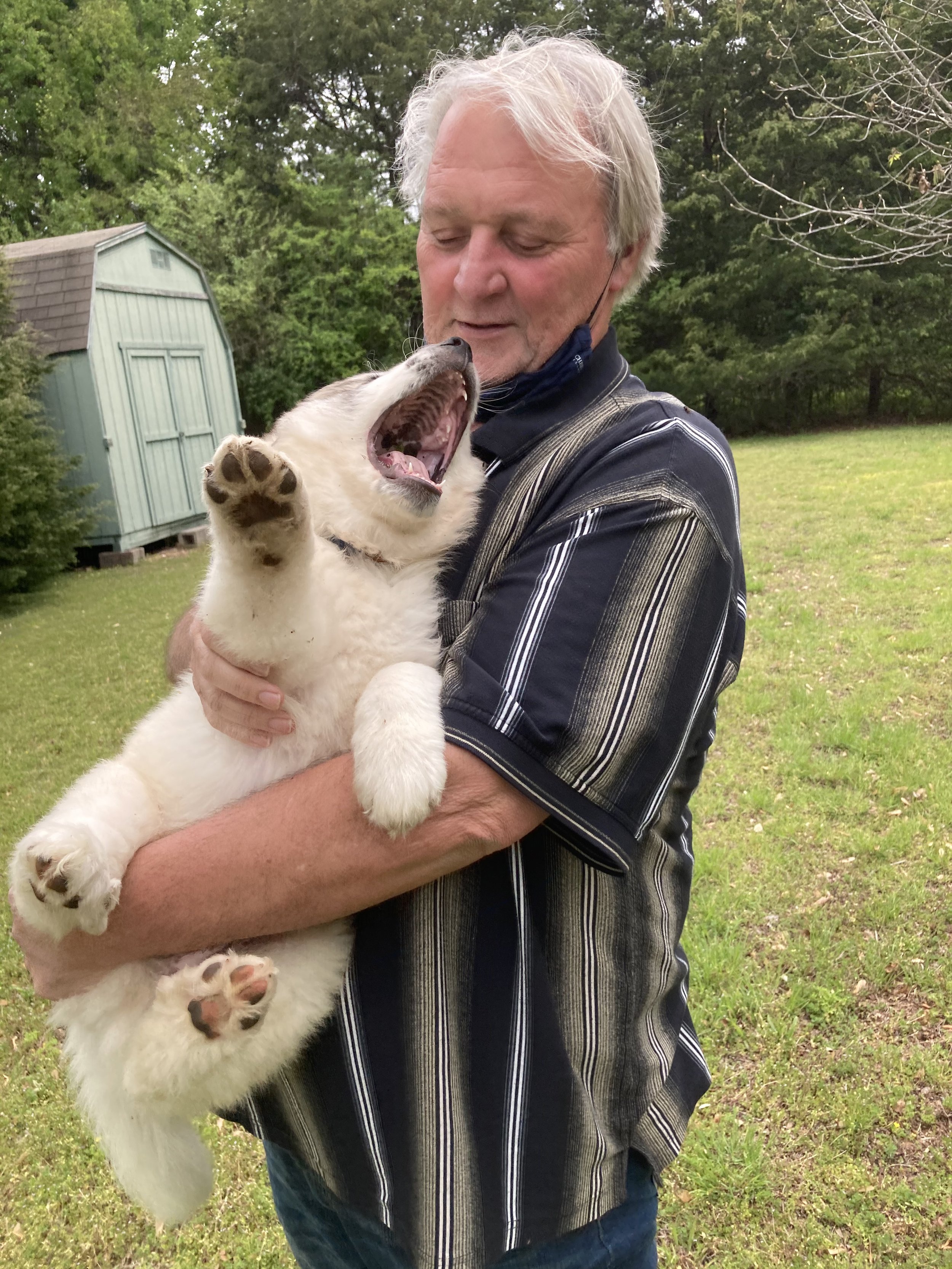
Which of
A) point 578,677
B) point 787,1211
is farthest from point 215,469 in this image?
point 787,1211

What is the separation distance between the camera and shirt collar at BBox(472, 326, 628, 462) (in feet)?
6.18

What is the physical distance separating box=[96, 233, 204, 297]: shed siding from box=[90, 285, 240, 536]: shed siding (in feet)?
0.59

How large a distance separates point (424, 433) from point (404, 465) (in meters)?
0.19

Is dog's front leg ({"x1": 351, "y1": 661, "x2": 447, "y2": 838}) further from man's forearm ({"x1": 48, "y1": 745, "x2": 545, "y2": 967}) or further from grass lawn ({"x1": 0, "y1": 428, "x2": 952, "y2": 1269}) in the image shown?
grass lawn ({"x1": 0, "y1": 428, "x2": 952, "y2": 1269})

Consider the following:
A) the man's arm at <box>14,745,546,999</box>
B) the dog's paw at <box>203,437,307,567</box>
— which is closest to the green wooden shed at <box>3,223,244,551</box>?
the dog's paw at <box>203,437,307,567</box>

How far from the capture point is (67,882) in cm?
151

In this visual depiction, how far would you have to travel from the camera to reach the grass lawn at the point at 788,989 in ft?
10.8

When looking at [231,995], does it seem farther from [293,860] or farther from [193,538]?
[193,538]

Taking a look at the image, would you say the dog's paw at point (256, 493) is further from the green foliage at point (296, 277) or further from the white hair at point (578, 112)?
the green foliage at point (296, 277)

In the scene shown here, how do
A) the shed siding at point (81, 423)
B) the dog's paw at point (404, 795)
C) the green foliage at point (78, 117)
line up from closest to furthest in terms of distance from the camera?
the dog's paw at point (404, 795)
the shed siding at point (81, 423)
the green foliage at point (78, 117)

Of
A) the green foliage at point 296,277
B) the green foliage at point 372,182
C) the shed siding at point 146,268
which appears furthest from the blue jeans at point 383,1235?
the green foliage at point 372,182

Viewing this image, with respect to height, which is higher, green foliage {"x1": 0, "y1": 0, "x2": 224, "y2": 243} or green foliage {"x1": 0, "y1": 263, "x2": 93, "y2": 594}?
green foliage {"x1": 0, "y1": 0, "x2": 224, "y2": 243}

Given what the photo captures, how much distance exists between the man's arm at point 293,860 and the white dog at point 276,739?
0.12 ft

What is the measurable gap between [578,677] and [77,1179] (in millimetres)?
3534
